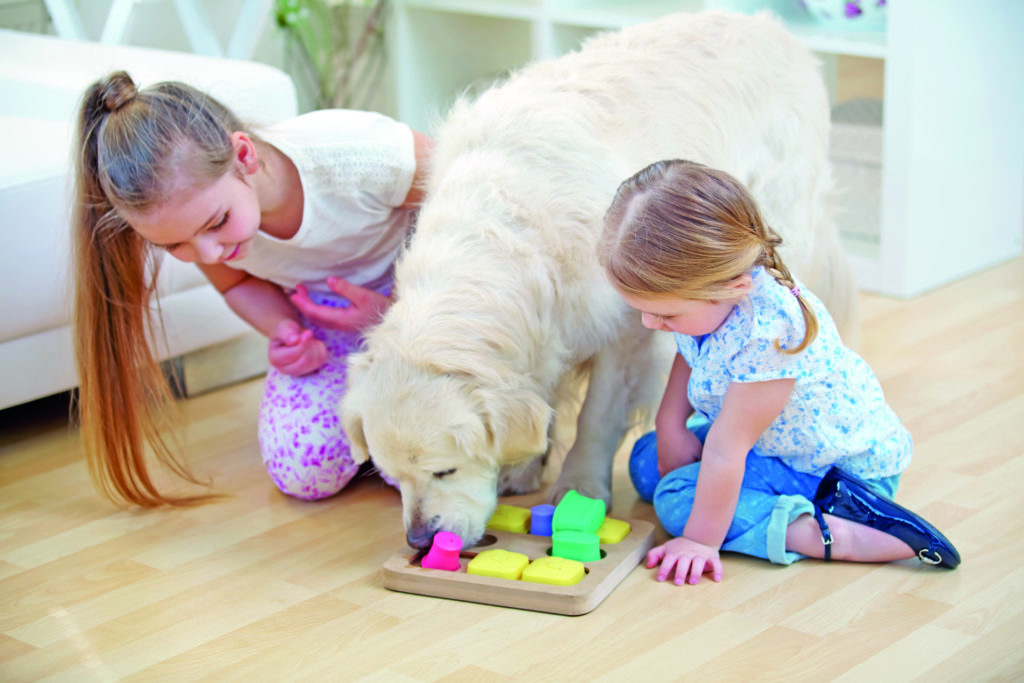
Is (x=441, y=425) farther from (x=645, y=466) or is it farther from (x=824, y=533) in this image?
(x=824, y=533)

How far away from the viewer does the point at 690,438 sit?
1.65 meters

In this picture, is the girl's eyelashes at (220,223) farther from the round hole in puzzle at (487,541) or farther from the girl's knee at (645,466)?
the girl's knee at (645,466)

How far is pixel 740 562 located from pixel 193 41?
2.48m

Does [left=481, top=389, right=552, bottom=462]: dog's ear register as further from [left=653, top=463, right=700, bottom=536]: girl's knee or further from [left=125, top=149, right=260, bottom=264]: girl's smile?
[left=125, top=149, right=260, bottom=264]: girl's smile

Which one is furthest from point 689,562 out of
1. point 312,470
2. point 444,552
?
point 312,470

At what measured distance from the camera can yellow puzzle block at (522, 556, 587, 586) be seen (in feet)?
4.69

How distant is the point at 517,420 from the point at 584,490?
0.95ft

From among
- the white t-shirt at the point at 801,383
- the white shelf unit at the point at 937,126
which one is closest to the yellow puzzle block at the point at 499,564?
the white t-shirt at the point at 801,383

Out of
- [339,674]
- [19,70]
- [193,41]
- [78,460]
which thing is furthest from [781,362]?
[193,41]

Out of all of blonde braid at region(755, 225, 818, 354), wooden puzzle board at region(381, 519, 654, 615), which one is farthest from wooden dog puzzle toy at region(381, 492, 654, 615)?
blonde braid at region(755, 225, 818, 354)

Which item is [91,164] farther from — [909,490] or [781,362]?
[909,490]

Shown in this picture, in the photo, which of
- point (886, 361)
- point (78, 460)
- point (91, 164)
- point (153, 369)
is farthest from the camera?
point (886, 361)

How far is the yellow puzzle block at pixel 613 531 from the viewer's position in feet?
5.08

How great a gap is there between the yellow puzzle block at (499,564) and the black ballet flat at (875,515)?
425 mm
